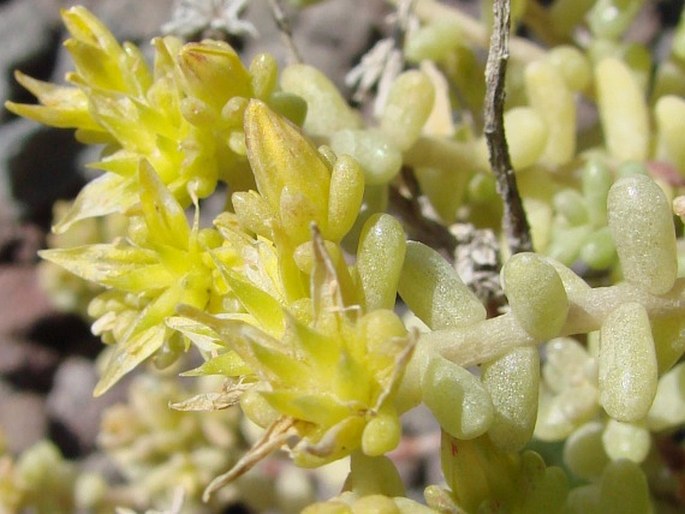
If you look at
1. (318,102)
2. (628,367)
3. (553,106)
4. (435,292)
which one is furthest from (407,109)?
(628,367)

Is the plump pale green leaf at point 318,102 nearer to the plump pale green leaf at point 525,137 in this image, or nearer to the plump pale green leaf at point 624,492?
the plump pale green leaf at point 525,137

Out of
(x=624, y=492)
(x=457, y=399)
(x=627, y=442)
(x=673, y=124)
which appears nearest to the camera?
(x=457, y=399)

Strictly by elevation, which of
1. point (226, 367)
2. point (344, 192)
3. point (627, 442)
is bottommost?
point (627, 442)

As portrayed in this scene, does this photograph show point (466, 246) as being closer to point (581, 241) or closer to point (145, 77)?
point (581, 241)

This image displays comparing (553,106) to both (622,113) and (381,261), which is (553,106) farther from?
(381,261)

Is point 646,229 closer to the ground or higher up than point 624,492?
higher up

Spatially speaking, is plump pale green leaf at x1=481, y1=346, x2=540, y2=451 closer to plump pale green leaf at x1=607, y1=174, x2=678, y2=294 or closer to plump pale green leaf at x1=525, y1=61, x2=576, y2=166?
plump pale green leaf at x1=607, y1=174, x2=678, y2=294

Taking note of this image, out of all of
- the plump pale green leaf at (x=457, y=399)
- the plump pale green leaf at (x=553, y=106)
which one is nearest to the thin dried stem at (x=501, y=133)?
the plump pale green leaf at (x=553, y=106)

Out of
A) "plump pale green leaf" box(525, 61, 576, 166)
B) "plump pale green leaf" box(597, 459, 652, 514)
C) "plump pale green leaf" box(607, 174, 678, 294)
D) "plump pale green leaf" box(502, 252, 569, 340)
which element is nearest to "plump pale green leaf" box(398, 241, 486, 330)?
"plump pale green leaf" box(502, 252, 569, 340)

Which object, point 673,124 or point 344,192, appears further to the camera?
point 673,124
